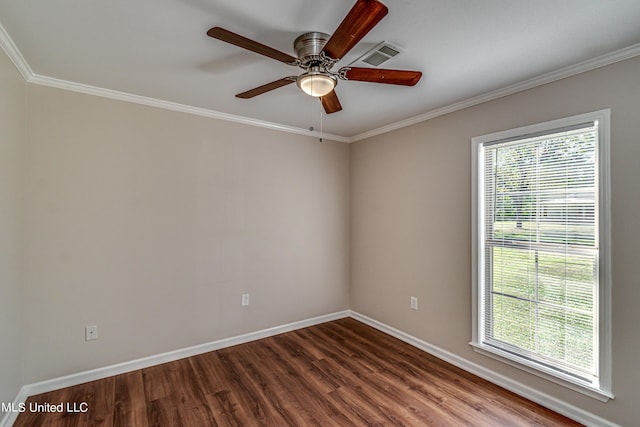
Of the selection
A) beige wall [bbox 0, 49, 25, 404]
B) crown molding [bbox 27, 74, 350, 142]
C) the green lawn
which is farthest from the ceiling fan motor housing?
the green lawn

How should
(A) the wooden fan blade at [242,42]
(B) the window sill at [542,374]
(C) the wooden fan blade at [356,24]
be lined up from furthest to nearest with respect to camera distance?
(B) the window sill at [542,374] < (A) the wooden fan blade at [242,42] < (C) the wooden fan blade at [356,24]

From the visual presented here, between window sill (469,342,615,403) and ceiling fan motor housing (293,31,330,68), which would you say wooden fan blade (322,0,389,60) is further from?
window sill (469,342,615,403)

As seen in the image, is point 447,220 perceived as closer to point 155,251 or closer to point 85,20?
point 155,251

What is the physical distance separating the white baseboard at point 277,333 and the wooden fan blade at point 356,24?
276cm

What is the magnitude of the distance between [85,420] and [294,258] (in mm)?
2251

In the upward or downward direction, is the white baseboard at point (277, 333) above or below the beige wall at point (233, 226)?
below

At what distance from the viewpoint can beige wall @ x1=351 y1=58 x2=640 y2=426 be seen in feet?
6.17

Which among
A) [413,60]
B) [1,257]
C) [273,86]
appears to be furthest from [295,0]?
[1,257]

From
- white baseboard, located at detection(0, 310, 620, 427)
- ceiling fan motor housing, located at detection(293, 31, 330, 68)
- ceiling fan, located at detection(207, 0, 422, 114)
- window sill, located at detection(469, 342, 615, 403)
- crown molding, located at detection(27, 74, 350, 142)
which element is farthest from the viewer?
crown molding, located at detection(27, 74, 350, 142)

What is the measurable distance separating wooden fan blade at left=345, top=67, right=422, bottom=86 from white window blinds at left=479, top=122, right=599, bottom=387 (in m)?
1.22

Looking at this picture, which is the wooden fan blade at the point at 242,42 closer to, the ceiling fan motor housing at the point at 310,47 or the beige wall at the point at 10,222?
Result: the ceiling fan motor housing at the point at 310,47

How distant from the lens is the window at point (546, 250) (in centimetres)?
200

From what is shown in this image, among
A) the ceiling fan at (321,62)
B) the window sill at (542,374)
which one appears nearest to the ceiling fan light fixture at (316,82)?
the ceiling fan at (321,62)

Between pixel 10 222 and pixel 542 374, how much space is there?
3.91 m
